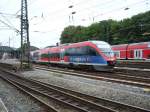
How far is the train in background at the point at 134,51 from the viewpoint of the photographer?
3501 centimetres

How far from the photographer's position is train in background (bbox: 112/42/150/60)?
35.0 metres

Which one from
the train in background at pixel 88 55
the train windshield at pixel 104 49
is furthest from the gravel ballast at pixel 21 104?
the train windshield at pixel 104 49

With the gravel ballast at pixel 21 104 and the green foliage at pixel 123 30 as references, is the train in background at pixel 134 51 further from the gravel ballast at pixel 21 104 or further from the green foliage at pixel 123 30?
the gravel ballast at pixel 21 104

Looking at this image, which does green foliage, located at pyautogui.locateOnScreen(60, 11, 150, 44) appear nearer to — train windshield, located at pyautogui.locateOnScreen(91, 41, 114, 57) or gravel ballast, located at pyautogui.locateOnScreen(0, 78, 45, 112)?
train windshield, located at pyautogui.locateOnScreen(91, 41, 114, 57)

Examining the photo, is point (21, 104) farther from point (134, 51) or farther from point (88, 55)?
point (134, 51)

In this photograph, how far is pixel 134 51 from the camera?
37.4 meters

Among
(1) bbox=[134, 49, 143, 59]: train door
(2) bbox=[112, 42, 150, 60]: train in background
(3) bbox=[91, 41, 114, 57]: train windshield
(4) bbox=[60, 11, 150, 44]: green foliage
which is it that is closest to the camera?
(3) bbox=[91, 41, 114, 57]: train windshield

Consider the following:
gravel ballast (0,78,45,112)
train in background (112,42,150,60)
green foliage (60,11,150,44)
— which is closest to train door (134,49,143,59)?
train in background (112,42,150,60)

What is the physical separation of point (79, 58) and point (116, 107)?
18252 mm

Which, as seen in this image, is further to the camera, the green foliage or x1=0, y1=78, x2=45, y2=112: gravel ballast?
the green foliage

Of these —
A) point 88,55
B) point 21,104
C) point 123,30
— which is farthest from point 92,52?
point 123,30

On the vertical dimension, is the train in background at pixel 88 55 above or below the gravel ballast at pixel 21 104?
above

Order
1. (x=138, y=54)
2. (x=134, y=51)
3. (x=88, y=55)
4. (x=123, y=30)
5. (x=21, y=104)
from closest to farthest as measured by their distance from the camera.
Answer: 1. (x=21, y=104)
2. (x=88, y=55)
3. (x=138, y=54)
4. (x=134, y=51)
5. (x=123, y=30)

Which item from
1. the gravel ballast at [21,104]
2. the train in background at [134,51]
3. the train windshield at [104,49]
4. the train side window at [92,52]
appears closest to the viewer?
the gravel ballast at [21,104]
